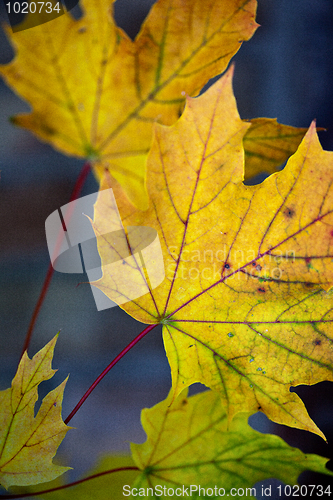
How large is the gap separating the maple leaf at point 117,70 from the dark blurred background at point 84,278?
0.25m

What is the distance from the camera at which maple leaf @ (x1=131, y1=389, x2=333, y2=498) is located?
33cm

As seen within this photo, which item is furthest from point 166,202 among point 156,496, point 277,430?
point 277,430

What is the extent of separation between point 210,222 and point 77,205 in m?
0.21

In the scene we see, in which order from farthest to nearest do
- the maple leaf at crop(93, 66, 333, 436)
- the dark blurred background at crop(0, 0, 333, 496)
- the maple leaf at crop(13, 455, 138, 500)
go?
the dark blurred background at crop(0, 0, 333, 496)
the maple leaf at crop(13, 455, 138, 500)
the maple leaf at crop(93, 66, 333, 436)

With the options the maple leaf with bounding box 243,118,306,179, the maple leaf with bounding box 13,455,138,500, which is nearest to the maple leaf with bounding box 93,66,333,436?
the maple leaf with bounding box 243,118,306,179

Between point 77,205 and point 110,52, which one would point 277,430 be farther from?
point 110,52

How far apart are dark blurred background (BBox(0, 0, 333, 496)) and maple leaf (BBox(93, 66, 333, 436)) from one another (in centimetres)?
33

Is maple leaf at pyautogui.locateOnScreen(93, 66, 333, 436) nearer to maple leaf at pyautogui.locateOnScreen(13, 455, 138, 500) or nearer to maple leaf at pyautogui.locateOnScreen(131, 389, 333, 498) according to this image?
maple leaf at pyautogui.locateOnScreen(131, 389, 333, 498)

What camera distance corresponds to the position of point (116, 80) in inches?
11.8

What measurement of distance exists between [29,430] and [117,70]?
36 centimetres

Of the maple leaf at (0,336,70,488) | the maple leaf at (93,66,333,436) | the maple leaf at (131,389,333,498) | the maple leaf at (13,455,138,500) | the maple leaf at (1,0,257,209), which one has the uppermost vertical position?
the maple leaf at (1,0,257,209)

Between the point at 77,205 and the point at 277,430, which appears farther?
the point at 277,430

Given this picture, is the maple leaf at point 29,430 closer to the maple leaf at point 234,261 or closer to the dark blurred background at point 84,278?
the maple leaf at point 234,261

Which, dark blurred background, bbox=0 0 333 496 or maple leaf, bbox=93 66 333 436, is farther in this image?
dark blurred background, bbox=0 0 333 496
